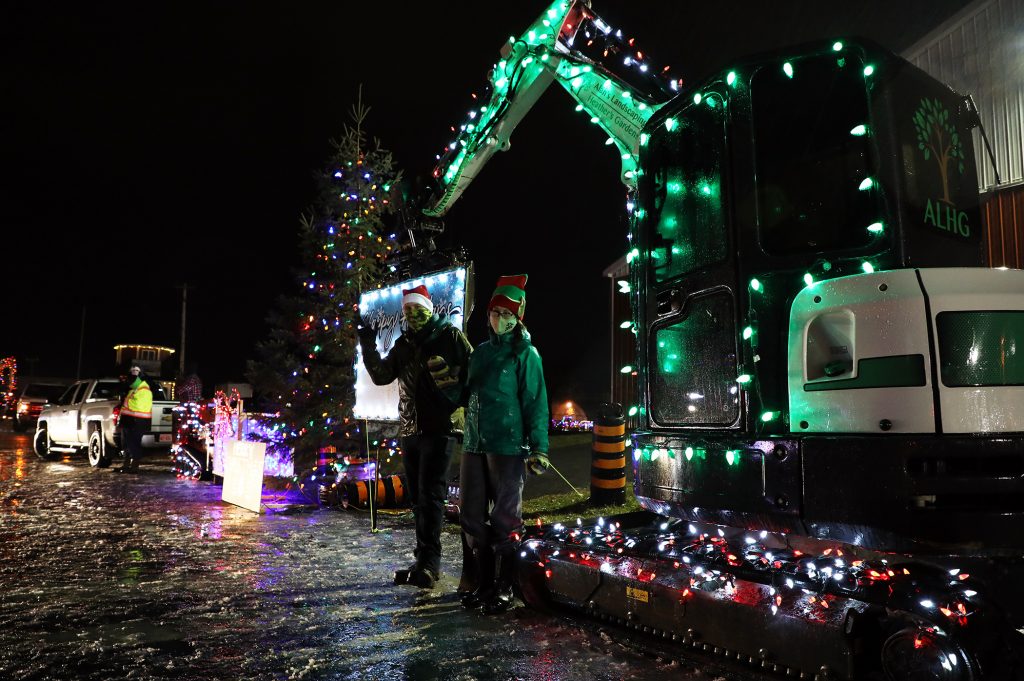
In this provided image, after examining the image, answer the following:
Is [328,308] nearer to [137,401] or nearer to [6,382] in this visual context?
[137,401]

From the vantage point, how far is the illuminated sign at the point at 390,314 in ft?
24.6

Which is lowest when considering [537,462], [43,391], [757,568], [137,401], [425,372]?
[757,568]

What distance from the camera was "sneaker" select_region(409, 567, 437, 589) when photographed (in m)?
5.02

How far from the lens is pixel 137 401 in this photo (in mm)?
14070

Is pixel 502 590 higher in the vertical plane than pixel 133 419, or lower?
lower

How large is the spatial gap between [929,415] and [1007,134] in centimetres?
995

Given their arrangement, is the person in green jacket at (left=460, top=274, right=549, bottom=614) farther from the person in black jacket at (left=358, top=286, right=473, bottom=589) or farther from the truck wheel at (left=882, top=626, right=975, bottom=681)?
the truck wheel at (left=882, top=626, right=975, bottom=681)

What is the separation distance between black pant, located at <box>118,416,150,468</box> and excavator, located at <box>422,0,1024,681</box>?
482 inches

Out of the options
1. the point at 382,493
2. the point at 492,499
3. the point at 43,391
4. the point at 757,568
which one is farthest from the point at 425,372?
the point at 43,391

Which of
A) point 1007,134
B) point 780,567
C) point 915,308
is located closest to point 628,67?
point 915,308

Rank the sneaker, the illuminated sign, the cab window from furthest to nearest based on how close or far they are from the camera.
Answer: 1. the illuminated sign
2. the sneaker
3. the cab window

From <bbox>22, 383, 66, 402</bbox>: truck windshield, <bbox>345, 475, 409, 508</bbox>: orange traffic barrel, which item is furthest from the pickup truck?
<bbox>22, 383, 66, 402</bbox>: truck windshield

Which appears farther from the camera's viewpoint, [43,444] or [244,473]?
[43,444]

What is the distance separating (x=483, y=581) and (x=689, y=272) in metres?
2.36
